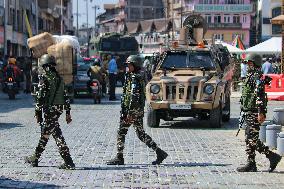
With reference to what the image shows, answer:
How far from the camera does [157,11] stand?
16312cm

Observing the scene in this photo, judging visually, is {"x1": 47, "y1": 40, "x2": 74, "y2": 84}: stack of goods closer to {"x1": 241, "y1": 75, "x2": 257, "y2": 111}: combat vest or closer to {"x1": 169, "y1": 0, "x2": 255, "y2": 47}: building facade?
{"x1": 241, "y1": 75, "x2": 257, "y2": 111}: combat vest

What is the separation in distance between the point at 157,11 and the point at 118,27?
513 inches

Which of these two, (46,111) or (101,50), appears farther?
(101,50)

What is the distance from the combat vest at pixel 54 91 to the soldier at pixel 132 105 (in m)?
1.04

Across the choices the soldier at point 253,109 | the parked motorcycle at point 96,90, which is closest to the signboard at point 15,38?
the parked motorcycle at point 96,90

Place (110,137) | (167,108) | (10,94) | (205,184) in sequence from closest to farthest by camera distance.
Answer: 1. (205,184)
2. (110,137)
3. (167,108)
4. (10,94)

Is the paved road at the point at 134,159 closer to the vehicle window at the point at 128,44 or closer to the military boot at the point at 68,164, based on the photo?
the military boot at the point at 68,164

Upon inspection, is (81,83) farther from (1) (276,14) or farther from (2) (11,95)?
(1) (276,14)

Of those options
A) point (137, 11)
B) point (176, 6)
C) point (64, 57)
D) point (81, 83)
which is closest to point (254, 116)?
point (64, 57)

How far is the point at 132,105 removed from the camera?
12609 millimetres

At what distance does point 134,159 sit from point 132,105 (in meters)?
1.32

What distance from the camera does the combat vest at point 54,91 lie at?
12.2 m

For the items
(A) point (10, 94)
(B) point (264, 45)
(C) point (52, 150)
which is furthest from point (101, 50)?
(C) point (52, 150)

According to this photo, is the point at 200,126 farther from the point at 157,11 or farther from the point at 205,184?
the point at 157,11
